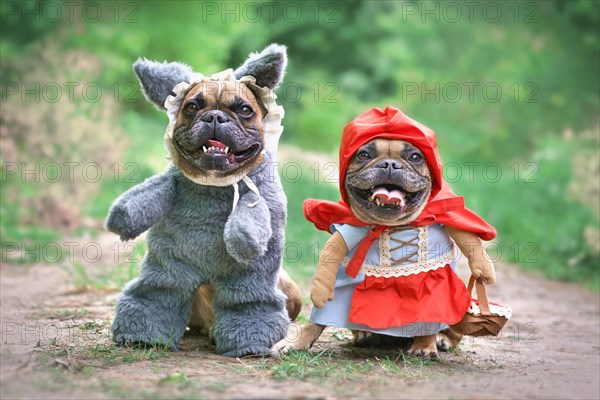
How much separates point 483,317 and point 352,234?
0.85m

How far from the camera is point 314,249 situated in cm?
783

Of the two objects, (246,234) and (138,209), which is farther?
(138,209)

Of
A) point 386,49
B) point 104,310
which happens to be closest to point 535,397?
point 104,310

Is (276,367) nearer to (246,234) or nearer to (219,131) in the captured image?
(246,234)

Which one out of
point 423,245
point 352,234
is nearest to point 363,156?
point 352,234

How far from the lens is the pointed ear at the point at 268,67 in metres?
4.32

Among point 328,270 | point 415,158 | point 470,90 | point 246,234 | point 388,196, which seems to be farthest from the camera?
point 470,90

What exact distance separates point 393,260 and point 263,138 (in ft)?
3.21

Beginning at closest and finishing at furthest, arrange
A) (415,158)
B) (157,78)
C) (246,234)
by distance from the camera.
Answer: (246,234) < (415,158) < (157,78)

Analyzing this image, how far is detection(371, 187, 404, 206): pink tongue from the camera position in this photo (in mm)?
4094

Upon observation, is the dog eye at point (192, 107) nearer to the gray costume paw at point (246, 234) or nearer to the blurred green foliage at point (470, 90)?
the gray costume paw at point (246, 234)

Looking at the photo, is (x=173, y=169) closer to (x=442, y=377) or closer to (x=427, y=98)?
(x=442, y=377)

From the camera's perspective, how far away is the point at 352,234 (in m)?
4.37

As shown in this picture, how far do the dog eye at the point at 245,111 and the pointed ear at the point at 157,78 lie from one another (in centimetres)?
44
